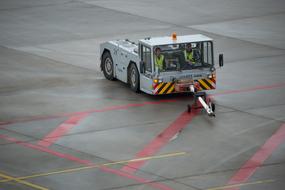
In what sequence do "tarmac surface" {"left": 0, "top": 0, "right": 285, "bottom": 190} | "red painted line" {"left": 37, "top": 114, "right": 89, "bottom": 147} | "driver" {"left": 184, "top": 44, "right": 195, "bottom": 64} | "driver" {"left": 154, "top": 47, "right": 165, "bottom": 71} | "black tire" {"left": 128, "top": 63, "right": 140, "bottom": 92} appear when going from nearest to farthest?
"tarmac surface" {"left": 0, "top": 0, "right": 285, "bottom": 190} < "red painted line" {"left": 37, "top": 114, "right": 89, "bottom": 147} < "driver" {"left": 154, "top": 47, "right": 165, "bottom": 71} < "driver" {"left": 184, "top": 44, "right": 195, "bottom": 64} < "black tire" {"left": 128, "top": 63, "right": 140, "bottom": 92}

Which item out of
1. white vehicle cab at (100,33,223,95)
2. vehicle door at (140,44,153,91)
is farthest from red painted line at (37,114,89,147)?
white vehicle cab at (100,33,223,95)

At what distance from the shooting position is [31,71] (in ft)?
127

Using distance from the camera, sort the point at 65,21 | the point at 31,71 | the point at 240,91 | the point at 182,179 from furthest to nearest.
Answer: the point at 65,21
the point at 31,71
the point at 240,91
the point at 182,179

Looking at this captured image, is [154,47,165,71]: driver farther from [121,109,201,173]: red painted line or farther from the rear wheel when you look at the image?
[121,109,201,173]: red painted line

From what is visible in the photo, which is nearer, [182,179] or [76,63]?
[182,179]

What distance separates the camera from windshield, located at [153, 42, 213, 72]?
33.3 m

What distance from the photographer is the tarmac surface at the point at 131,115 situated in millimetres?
25453

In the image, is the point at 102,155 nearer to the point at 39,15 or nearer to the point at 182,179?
the point at 182,179

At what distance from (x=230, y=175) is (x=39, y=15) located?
27938 mm

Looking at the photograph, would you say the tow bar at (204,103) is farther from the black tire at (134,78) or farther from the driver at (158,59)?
the black tire at (134,78)

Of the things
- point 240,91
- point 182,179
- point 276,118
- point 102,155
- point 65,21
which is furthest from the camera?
point 65,21

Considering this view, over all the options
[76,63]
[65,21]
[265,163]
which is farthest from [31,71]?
[265,163]

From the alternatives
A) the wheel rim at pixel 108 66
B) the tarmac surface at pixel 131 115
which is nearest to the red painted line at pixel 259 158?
the tarmac surface at pixel 131 115

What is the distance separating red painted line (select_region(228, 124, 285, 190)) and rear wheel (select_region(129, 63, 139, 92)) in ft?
21.8
